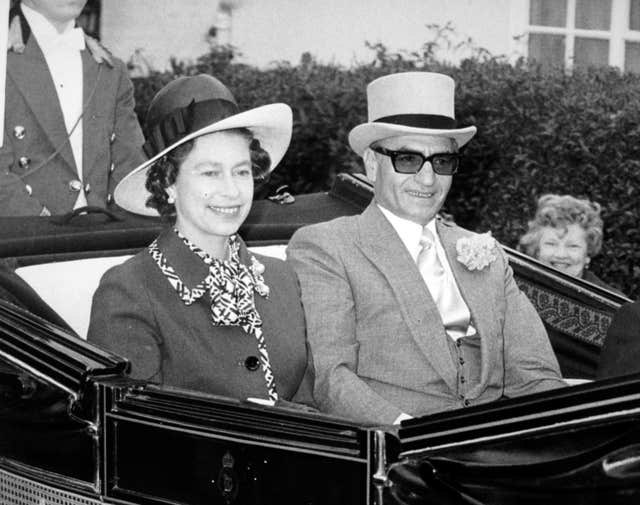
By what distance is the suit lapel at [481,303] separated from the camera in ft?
11.7

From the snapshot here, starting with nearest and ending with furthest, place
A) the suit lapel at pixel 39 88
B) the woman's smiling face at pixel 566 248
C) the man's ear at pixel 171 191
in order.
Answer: the man's ear at pixel 171 191 → the suit lapel at pixel 39 88 → the woman's smiling face at pixel 566 248

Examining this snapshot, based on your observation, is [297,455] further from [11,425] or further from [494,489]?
[11,425]

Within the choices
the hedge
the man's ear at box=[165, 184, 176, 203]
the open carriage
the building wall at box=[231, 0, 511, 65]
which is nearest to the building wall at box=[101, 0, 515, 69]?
the building wall at box=[231, 0, 511, 65]

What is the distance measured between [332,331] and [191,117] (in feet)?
2.17

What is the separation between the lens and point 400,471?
2561 mm

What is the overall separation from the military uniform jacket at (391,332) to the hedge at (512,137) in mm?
2761

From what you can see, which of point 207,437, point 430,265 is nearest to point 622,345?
point 430,265

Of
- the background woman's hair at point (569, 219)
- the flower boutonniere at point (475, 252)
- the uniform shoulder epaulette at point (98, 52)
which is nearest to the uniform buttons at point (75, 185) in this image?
the uniform shoulder epaulette at point (98, 52)

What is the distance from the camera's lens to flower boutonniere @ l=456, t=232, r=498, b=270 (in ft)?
12.1

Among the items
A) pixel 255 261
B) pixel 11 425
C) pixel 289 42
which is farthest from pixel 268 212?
pixel 289 42

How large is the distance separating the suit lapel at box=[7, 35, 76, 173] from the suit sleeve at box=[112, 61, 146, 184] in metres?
0.23

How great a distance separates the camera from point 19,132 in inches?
180

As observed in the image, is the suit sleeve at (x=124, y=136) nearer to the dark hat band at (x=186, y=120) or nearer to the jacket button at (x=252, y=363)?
the dark hat band at (x=186, y=120)

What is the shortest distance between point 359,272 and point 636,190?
305cm
